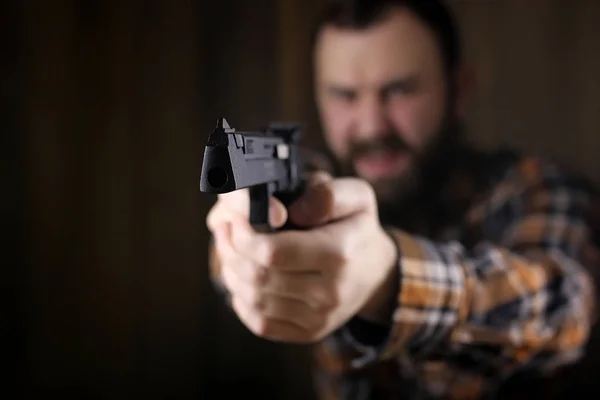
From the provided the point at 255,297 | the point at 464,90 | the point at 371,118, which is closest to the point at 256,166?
the point at 255,297

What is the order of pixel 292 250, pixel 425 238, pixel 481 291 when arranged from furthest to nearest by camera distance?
pixel 425 238, pixel 481 291, pixel 292 250

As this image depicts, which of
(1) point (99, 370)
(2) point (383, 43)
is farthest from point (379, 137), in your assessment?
(1) point (99, 370)

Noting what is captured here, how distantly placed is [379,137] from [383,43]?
0.52ft

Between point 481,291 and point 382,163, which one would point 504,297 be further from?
point 382,163

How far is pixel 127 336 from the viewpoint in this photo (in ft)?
3.34

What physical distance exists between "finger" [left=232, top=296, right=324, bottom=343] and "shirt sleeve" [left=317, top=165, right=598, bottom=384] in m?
0.08

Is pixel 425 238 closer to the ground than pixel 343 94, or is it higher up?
closer to the ground

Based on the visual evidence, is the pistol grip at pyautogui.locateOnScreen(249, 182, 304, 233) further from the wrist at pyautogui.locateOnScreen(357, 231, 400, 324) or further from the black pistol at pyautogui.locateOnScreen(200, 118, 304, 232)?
→ the wrist at pyautogui.locateOnScreen(357, 231, 400, 324)

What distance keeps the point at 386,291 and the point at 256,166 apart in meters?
0.23

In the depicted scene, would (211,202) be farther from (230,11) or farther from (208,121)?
(230,11)

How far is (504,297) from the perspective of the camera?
2.23 feet

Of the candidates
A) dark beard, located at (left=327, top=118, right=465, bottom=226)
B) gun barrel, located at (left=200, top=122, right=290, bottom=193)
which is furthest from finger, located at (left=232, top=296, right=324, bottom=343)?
dark beard, located at (left=327, top=118, right=465, bottom=226)

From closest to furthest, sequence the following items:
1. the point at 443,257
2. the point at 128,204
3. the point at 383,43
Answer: the point at 443,257
the point at 383,43
the point at 128,204

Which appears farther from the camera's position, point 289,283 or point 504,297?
point 504,297
